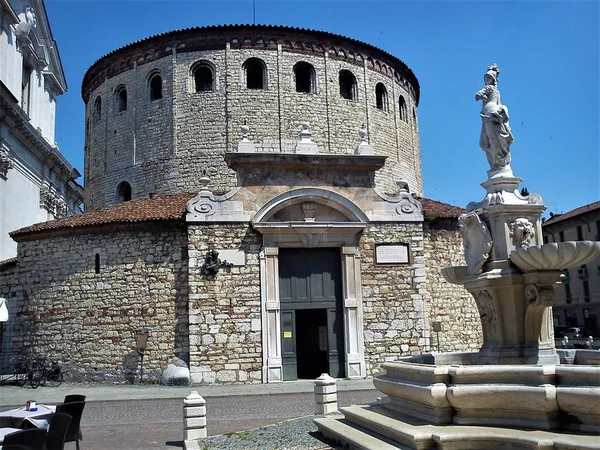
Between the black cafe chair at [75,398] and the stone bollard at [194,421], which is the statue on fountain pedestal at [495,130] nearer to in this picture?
the stone bollard at [194,421]

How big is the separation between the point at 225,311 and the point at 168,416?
5855mm

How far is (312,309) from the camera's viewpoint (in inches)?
758

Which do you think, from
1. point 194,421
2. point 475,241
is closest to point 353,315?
point 194,421

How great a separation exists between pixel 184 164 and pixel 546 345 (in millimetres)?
19359

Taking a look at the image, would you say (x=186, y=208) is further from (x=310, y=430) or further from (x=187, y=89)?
(x=310, y=430)

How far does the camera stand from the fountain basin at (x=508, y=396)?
20.3 ft

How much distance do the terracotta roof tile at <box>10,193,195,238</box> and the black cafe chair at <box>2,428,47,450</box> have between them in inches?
487

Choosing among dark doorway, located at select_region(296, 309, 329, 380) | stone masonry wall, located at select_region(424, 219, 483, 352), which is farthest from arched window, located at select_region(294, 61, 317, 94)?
dark doorway, located at select_region(296, 309, 329, 380)

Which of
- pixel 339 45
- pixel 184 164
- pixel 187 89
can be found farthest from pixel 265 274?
pixel 339 45

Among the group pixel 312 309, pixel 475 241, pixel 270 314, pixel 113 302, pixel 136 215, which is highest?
pixel 136 215

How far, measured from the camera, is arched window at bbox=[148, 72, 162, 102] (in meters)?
26.4

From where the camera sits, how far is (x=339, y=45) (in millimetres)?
26625

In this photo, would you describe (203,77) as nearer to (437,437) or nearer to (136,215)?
(136,215)

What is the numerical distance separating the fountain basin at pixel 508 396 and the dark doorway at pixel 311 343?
471 inches
